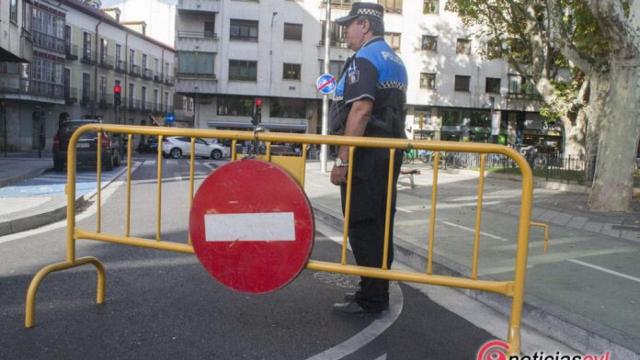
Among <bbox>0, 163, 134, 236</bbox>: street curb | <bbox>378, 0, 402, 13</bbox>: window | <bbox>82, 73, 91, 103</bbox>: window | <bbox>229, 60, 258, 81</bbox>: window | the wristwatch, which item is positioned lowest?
<bbox>0, 163, 134, 236</bbox>: street curb

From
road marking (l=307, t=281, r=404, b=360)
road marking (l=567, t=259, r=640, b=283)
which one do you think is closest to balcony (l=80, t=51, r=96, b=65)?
road marking (l=567, t=259, r=640, b=283)

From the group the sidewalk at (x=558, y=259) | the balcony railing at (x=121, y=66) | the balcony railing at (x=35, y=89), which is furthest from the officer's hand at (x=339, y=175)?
the balcony railing at (x=121, y=66)

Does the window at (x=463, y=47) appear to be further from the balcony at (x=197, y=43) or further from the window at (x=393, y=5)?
the balcony at (x=197, y=43)

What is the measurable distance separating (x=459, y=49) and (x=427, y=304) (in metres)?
42.8

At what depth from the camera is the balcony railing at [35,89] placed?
1436 inches

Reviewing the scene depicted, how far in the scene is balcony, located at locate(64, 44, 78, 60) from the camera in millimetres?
42969

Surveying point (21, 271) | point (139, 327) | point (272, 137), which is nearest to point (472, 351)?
point (272, 137)

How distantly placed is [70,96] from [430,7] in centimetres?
2907

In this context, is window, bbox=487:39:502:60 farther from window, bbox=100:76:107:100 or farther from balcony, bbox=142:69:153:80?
balcony, bbox=142:69:153:80

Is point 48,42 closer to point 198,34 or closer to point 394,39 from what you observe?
point 198,34

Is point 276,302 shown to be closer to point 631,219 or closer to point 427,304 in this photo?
point 427,304

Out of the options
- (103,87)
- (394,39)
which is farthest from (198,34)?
(394,39)

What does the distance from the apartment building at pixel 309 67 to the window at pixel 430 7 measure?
3.1 inches

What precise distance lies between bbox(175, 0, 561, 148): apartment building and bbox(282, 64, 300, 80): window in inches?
3.0
